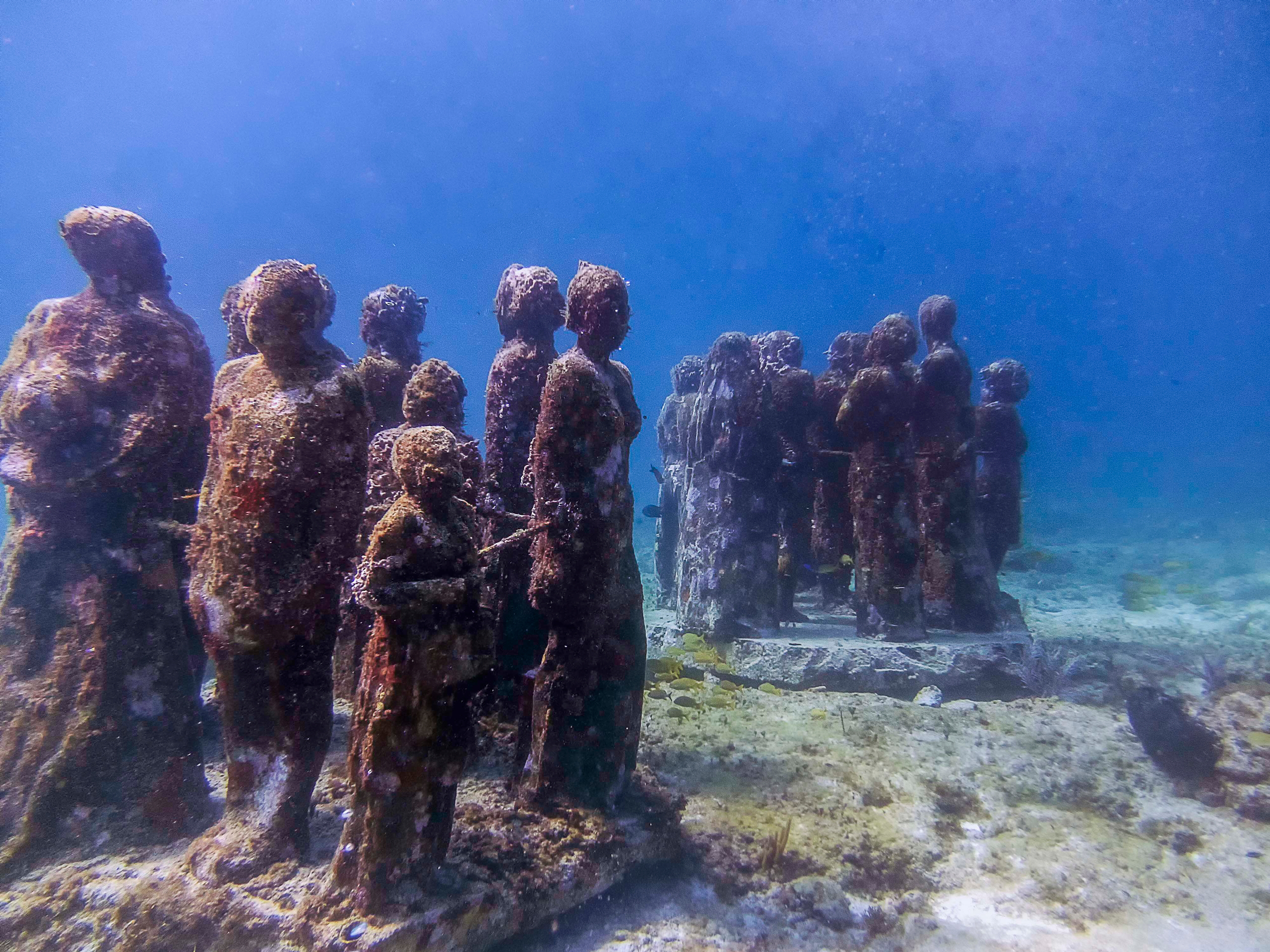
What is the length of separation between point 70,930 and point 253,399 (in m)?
3.67

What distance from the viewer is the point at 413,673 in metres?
3.53

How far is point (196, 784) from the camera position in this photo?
16.0 feet

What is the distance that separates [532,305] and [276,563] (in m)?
3.91

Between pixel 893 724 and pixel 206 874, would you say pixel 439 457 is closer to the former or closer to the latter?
pixel 206 874

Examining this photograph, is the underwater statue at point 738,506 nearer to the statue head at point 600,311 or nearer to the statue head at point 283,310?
the statue head at point 600,311

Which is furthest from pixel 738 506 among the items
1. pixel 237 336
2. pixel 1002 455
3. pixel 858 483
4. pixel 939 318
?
pixel 237 336

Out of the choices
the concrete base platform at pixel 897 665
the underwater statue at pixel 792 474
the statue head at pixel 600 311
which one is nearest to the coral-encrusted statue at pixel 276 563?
the statue head at pixel 600 311

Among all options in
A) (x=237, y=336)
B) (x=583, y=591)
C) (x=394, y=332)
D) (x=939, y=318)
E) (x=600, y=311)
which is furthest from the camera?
(x=939, y=318)

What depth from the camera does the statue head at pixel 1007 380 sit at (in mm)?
12000

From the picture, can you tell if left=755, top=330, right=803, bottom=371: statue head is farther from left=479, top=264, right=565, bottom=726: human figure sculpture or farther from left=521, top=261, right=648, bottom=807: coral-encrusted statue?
left=521, top=261, right=648, bottom=807: coral-encrusted statue

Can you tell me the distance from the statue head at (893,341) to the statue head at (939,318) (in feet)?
3.98

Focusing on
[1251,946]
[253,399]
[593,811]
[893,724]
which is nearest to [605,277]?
[253,399]

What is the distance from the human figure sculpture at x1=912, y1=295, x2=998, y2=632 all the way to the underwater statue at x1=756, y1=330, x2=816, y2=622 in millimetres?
1815

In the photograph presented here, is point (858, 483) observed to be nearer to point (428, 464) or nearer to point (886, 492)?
point (886, 492)
